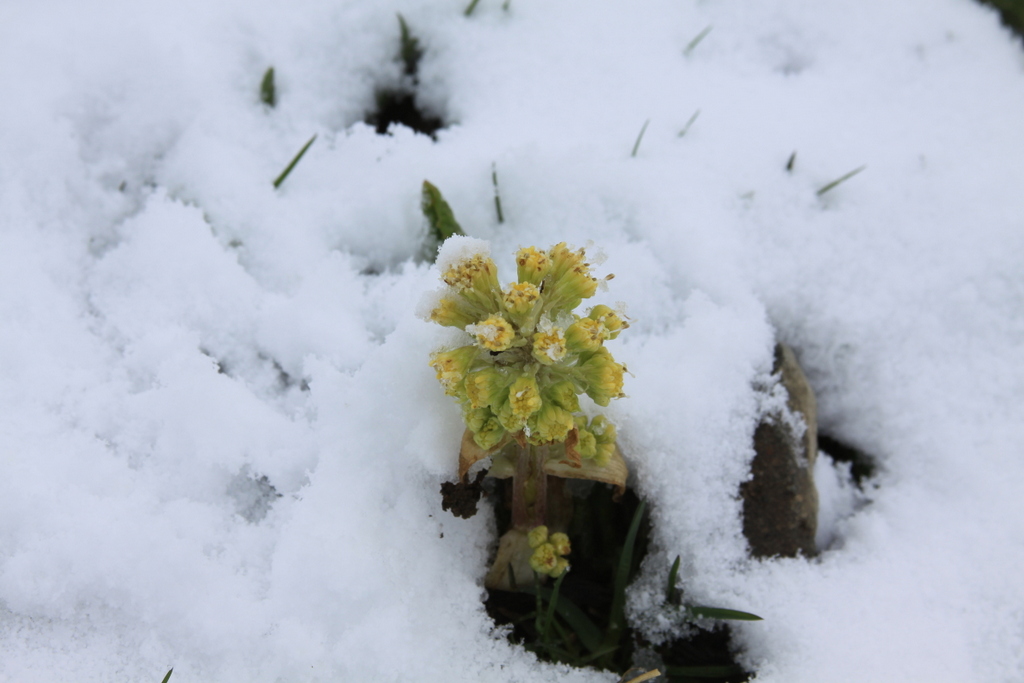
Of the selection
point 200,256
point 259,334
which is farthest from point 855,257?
point 200,256

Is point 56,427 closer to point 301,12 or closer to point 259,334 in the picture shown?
point 259,334

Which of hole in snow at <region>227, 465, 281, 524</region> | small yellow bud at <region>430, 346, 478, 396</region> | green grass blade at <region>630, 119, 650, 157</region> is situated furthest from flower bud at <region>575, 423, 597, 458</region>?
green grass blade at <region>630, 119, 650, 157</region>

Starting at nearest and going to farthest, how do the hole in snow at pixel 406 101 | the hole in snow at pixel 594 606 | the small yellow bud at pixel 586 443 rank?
the small yellow bud at pixel 586 443
the hole in snow at pixel 594 606
the hole in snow at pixel 406 101

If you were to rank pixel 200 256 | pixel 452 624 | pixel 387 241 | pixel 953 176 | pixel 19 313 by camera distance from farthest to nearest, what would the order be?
pixel 953 176, pixel 387 241, pixel 200 256, pixel 19 313, pixel 452 624

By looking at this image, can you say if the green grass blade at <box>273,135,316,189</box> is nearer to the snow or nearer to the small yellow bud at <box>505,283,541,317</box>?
the snow

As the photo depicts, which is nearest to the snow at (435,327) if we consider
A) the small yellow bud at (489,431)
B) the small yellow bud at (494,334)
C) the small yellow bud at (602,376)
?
the small yellow bud at (602,376)

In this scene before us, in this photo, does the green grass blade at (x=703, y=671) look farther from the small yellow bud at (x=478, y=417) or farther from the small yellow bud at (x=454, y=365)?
the small yellow bud at (x=454, y=365)
